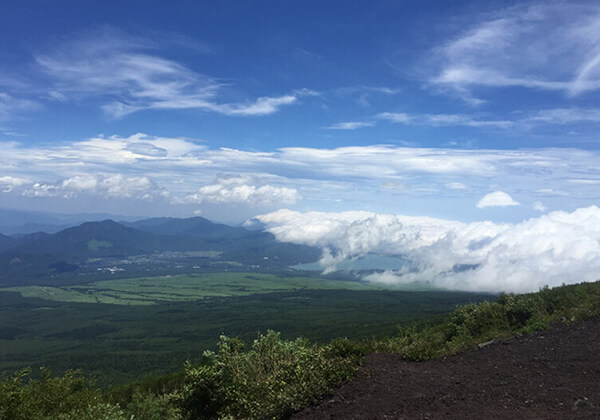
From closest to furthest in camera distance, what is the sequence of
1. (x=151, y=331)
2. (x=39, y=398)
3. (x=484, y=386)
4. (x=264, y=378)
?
(x=484, y=386) → (x=264, y=378) → (x=39, y=398) → (x=151, y=331)

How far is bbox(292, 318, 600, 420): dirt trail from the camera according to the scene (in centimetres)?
1046

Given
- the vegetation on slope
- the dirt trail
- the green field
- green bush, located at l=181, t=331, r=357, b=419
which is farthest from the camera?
the green field

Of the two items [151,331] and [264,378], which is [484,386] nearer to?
[264,378]

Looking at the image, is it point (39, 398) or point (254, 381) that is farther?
point (39, 398)

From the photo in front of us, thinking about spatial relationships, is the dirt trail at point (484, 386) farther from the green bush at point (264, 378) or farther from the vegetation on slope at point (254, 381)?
the vegetation on slope at point (254, 381)

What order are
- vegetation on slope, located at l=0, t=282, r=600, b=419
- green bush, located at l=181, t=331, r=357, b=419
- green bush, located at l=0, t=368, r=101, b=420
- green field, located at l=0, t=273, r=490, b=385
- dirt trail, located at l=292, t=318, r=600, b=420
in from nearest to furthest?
1. dirt trail, located at l=292, t=318, r=600, b=420
2. green bush, located at l=181, t=331, r=357, b=419
3. vegetation on slope, located at l=0, t=282, r=600, b=419
4. green bush, located at l=0, t=368, r=101, b=420
5. green field, located at l=0, t=273, r=490, b=385

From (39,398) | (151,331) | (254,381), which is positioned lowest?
(151,331)

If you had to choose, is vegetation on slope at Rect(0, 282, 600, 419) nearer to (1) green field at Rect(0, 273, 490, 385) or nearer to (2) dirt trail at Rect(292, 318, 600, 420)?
(2) dirt trail at Rect(292, 318, 600, 420)

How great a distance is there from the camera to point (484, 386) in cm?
1245

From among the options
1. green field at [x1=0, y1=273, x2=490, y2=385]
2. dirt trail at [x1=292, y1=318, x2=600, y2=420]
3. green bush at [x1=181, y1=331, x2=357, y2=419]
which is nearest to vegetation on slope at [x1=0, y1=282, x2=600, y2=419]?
green bush at [x1=181, y1=331, x2=357, y2=419]

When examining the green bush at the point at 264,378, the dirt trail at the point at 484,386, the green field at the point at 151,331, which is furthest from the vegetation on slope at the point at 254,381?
the green field at the point at 151,331

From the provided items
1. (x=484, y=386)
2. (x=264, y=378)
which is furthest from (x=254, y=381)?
(x=484, y=386)

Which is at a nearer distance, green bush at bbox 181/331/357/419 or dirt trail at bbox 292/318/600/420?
dirt trail at bbox 292/318/600/420

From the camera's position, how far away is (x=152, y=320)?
182m
